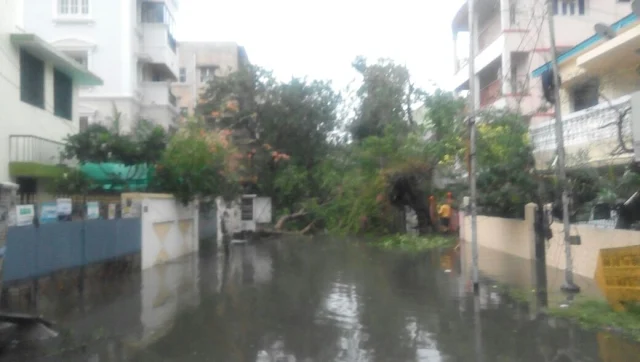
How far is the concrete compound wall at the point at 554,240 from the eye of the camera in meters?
→ 16.1

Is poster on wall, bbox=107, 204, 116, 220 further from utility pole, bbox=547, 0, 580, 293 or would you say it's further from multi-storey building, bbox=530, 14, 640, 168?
multi-storey building, bbox=530, 14, 640, 168

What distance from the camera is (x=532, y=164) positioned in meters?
20.8

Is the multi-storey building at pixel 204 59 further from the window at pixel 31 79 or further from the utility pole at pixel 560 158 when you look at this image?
the utility pole at pixel 560 158

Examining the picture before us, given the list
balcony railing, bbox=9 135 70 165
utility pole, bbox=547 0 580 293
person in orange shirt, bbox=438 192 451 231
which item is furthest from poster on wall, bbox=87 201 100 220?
person in orange shirt, bbox=438 192 451 231

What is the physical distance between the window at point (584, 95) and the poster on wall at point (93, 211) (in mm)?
12332

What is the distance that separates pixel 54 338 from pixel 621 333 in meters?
8.32

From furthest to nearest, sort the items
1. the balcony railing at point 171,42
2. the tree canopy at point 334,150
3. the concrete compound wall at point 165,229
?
the balcony railing at point 171,42 < the tree canopy at point 334,150 < the concrete compound wall at point 165,229

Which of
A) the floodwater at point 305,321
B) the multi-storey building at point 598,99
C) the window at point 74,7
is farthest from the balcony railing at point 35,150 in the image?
the multi-storey building at point 598,99

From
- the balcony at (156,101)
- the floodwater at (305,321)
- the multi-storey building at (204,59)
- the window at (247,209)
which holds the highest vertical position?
the multi-storey building at (204,59)

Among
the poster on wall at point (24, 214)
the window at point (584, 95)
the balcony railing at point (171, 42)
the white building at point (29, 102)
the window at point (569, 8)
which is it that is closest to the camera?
the poster on wall at point (24, 214)

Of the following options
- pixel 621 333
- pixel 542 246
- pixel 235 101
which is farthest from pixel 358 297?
pixel 235 101

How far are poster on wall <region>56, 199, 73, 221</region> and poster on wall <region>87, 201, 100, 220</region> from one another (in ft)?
4.31

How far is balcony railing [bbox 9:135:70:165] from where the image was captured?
2031cm

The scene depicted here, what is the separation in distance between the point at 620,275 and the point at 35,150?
16480mm
